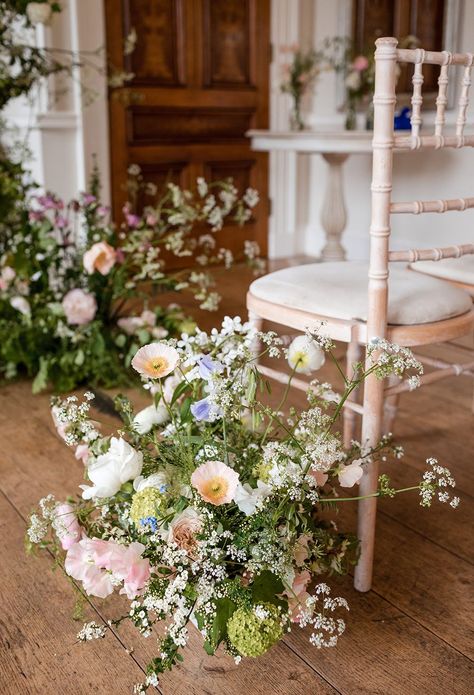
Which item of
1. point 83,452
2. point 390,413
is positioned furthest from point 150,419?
point 390,413

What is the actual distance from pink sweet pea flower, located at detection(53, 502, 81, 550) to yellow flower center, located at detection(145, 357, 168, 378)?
0.27 metres

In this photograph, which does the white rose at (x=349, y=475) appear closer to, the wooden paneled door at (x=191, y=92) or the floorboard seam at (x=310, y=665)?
the floorboard seam at (x=310, y=665)

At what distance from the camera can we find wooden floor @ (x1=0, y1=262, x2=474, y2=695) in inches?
44.6

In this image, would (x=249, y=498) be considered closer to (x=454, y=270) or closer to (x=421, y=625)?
(x=421, y=625)

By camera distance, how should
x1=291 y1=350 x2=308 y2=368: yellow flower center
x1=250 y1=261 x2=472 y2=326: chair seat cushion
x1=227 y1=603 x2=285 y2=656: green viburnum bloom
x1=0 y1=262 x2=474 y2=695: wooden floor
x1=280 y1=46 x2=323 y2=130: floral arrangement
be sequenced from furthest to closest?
x1=280 y1=46 x2=323 y2=130: floral arrangement, x1=250 y1=261 x2=472 y2=326: chair seat cushion, x1=291 y1=350 x2=308 y2=368: yellow flower center, x1=0 y1=262 x2=474 y2=695: wooden floor, x1=227 y1=603 x2=285 y2=656: green viburnum bloom

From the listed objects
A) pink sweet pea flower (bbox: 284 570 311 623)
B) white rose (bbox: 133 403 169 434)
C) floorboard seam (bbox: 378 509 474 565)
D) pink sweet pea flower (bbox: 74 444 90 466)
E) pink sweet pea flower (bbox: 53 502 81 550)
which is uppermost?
white rose (bbox: 133 403 169 434)

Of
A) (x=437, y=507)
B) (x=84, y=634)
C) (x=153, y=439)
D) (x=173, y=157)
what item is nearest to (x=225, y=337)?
(x=153, y=439)

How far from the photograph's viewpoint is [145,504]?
1.11 metres

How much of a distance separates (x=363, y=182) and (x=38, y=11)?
2.41 metres

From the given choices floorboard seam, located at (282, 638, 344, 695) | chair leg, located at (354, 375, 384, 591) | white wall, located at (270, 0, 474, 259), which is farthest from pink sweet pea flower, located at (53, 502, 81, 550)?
white wall, located at (270, 0, 474, 259)

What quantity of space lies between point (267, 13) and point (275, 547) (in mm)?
Result: 3766

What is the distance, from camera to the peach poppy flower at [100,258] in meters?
2.30

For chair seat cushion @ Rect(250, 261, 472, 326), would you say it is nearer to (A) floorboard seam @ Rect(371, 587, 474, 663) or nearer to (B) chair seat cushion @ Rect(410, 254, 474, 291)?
(B) chair seat cushion @ Rect(410, 254, 474, 291)

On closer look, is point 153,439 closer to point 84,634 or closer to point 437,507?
point 84,634
